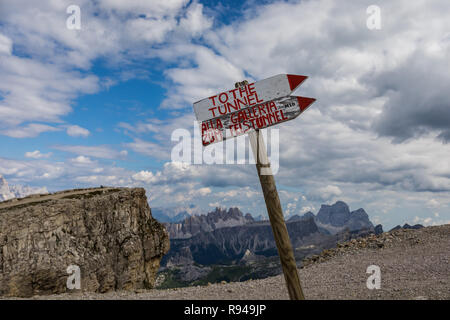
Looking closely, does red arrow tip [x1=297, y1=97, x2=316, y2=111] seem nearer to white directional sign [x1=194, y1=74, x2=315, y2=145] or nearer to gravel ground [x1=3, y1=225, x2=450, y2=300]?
white directional sign [x1=194, y1=74, x2=315, y2=145]

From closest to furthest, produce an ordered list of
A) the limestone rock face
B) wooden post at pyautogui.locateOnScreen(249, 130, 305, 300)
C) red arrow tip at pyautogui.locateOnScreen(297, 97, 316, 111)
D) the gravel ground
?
wooden post at pyautogui.locateOnScreen(249, 130, 305, 300), red arrow tip at pyautogui.locateOnScreen(297, 97, 316, 111), the gravel ground, the limestone rock face

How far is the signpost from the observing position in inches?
358

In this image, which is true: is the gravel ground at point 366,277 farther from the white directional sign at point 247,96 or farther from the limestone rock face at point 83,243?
the white directional sign at point 247,96

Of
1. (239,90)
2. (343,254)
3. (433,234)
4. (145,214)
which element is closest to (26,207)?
(145,214)

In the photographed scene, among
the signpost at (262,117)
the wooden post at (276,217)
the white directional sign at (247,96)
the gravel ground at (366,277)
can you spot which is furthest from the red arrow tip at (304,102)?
the gravel ground at (366,277)

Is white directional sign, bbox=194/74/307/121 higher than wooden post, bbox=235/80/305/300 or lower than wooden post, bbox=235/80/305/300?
higher

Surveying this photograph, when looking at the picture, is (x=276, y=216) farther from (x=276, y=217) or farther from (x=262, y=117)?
(x=262, y=117)

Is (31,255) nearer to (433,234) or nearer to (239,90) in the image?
(239,90)

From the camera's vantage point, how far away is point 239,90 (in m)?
Answer: 9.41

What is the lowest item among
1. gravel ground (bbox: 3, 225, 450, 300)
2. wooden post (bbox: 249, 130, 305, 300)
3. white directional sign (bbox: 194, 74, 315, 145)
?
gravel ground (bbox: 3, 225, 450, 300)

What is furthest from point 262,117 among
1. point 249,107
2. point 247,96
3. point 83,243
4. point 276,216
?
point 83,243

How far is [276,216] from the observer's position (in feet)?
29.9

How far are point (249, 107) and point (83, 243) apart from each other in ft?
63.3

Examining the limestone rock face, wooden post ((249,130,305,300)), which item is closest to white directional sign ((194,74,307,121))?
wooden post ((249,130,305,300))
